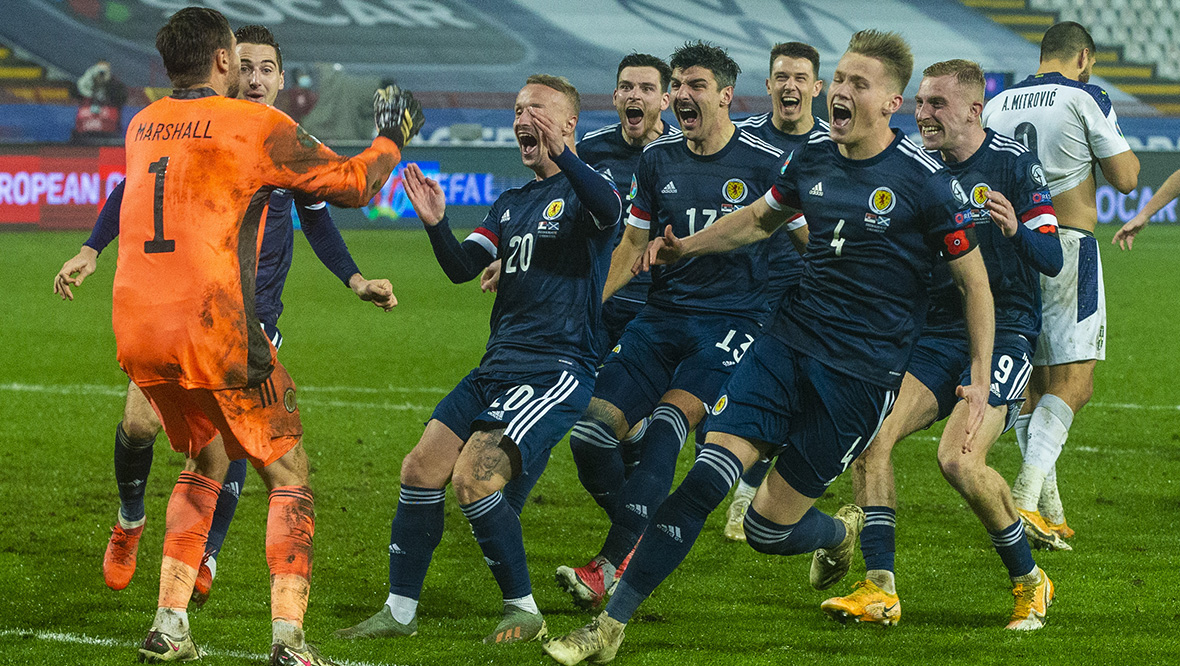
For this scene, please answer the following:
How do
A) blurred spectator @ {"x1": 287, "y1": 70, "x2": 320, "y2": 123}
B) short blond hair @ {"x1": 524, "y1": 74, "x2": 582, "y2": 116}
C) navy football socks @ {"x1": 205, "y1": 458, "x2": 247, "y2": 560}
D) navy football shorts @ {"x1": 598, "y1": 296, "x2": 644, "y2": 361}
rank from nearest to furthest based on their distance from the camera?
short blond hair @ {"x1": 524, "y1": 74, "x2": 582, "y2": 116}, navy football socks @ {"x1": 205, "y1": 458, "x2": 247, "y2": 560}, navy football shorts @ {"x1": 598, "y1": 296, "x2": 644, "y2": 361}, blurred spectator @ {"x1": 287, "y1": 70, "x2": 320, "y2": 123}

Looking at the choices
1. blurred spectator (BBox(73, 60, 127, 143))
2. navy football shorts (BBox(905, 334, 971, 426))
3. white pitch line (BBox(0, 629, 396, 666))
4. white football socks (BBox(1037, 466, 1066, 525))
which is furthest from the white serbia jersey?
blurred spectator (BBox(73, 60, 127, 143))

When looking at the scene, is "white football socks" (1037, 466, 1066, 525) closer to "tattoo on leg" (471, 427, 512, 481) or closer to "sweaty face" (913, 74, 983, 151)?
"sweaty face" (913, 74, 983, 151)

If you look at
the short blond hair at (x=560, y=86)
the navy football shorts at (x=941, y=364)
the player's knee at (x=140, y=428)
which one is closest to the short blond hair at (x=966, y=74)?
the navy football shorts at (x=941, y=364)

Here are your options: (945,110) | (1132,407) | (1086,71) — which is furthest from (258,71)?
(1132,407)

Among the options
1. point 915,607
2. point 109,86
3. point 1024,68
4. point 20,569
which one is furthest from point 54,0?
point 915,607

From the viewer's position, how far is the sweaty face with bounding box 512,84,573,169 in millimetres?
4672

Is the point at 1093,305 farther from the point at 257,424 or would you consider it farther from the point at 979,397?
the point at 257,424

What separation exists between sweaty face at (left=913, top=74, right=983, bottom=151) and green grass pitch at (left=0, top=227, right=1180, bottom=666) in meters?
1.87

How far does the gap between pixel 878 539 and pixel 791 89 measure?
8.29 ft

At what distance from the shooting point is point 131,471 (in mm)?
5137

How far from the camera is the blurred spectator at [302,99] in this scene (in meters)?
24.9

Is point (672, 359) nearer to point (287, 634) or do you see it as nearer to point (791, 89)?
point (791, 89)

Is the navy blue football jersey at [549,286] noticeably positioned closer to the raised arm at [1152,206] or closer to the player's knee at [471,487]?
the player's knee at [471,487]

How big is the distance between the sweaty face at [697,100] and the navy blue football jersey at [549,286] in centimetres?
73
